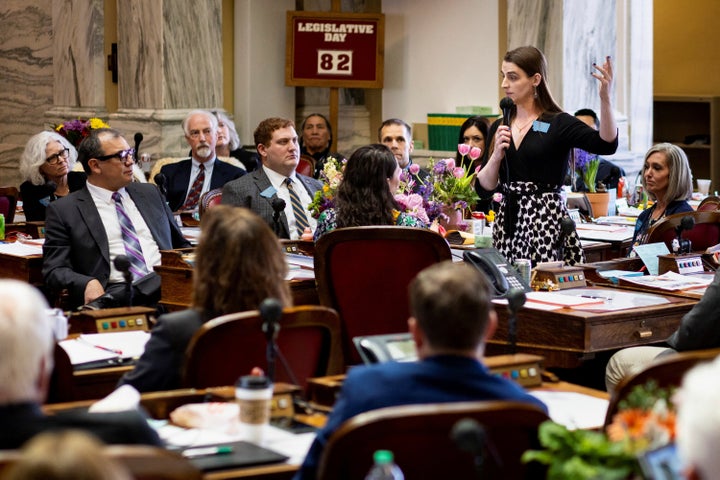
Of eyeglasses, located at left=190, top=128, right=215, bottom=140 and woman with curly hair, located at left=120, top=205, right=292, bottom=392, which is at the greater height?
eyeglasses, located at left=190, top=128, right=215, bottom=140

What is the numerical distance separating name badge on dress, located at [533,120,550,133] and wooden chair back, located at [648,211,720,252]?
0.67 m

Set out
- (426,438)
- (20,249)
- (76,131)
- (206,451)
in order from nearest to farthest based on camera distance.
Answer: (426,438) → (206,451) → (20,249) → (76,131)

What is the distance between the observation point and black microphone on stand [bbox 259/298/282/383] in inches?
121

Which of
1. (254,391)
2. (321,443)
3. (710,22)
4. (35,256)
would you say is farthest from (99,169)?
(710,22)

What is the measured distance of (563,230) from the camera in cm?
508

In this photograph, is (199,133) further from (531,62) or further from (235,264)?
(235,264)

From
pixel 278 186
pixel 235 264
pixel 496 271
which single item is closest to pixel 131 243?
pixel 278 186

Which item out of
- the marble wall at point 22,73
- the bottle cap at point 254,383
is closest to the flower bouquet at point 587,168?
the marble wall at point 22,73

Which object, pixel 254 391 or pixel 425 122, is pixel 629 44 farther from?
pixel 254 391

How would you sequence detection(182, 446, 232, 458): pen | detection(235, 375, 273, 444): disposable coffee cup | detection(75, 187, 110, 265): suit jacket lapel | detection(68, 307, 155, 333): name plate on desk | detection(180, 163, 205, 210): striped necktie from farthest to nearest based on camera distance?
detection(180, 163, 205, 210): striped necktie < detection(75, 187, 110, 265): suit jacket lapel < detection(68, 307, 155, 333): name plate on desk < detection(235, 375, 273, 444): disposable coffee cup < detection(182, 446, 232, 458): pen

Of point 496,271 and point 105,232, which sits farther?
point 105,232

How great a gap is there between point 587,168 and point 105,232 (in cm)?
360

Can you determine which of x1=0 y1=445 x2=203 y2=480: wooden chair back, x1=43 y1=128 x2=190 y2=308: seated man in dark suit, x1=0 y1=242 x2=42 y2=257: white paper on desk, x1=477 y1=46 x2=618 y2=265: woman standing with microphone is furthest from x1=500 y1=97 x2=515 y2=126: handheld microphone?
x1=0 y1=445 x2=203 y2=480: wooden chair back

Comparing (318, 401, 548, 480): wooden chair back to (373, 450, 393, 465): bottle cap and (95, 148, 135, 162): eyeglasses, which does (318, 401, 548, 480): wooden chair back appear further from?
(95, 148, 135, 162): eyeglasses
